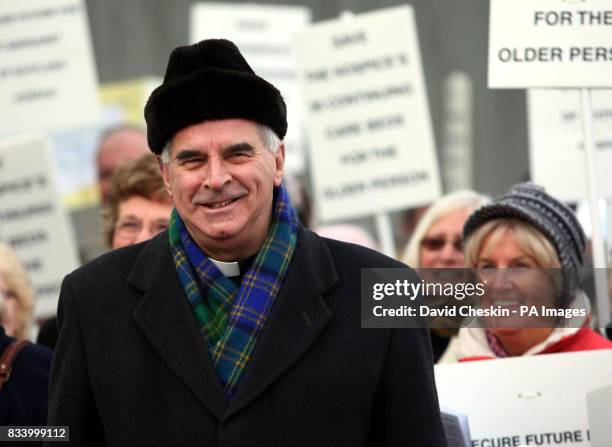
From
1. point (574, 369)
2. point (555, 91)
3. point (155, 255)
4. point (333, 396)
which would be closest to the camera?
point (333, 396)

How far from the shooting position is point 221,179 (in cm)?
278

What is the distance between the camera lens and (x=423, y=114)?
5922mm

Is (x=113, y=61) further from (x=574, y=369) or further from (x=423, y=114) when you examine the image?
(x=574, y=369)

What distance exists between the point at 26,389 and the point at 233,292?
912 mm

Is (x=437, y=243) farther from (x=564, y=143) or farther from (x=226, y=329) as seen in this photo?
(x=226, y=329)

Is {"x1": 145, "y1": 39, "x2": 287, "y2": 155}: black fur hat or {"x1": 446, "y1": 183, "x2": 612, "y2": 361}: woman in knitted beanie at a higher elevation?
{"x1": 145, "y1": 39, "x2": 287, "y2": 155}: black fur hat

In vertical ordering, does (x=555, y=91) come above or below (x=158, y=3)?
below

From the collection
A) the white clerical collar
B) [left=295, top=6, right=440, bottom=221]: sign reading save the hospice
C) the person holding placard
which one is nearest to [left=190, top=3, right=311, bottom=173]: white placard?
[left=295, top=6, right=440, bottom=221]: sign reading save the hospice

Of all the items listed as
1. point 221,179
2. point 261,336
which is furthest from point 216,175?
point 261,336

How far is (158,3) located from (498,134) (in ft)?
10.7

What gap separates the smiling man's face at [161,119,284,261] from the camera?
278 centimetres

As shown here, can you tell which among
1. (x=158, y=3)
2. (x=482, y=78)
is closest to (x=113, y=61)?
(x=158, y=3)

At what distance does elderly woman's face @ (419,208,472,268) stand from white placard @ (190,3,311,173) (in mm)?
2239

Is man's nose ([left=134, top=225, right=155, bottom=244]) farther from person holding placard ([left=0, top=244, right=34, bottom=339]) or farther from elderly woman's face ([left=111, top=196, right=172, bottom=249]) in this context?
person holding placard ([left=0, top=244, right=34, bottom=339])
